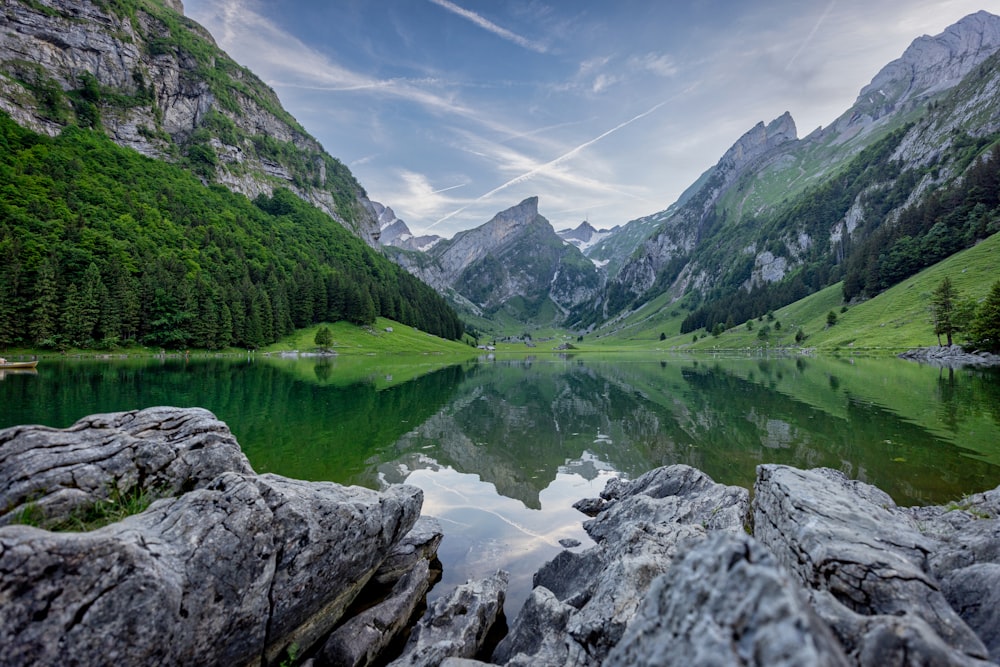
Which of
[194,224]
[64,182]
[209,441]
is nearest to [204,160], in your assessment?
[194,224]

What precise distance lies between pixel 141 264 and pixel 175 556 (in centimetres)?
12835

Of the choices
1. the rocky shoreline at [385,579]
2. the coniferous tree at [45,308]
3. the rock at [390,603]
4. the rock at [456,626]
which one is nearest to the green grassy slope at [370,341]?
the coniferous tree at [45,308]

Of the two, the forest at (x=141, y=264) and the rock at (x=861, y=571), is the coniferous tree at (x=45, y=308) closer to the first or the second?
the forest at (x=141, y=264)

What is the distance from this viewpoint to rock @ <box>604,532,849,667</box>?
3.18 m

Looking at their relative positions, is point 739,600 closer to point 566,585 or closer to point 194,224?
point 566,585

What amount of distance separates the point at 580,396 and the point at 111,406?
1845 inches

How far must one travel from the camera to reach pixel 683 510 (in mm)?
16062

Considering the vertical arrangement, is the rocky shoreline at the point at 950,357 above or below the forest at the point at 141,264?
below

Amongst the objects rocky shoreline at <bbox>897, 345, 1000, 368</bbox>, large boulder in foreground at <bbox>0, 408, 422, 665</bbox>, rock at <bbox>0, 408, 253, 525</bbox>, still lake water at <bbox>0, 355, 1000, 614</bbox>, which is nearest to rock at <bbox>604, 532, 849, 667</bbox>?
large boulder in foreground at <bbox>0, 408, 422, 665</bbox>

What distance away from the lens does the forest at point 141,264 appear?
8331cm

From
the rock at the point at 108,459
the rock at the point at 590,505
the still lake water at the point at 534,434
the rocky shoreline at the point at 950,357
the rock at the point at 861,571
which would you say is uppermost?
the rock at the point at 108,459

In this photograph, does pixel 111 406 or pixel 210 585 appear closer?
pixel 210 585

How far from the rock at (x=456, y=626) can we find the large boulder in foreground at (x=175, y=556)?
2545 mm

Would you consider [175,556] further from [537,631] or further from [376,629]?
[537,631]
